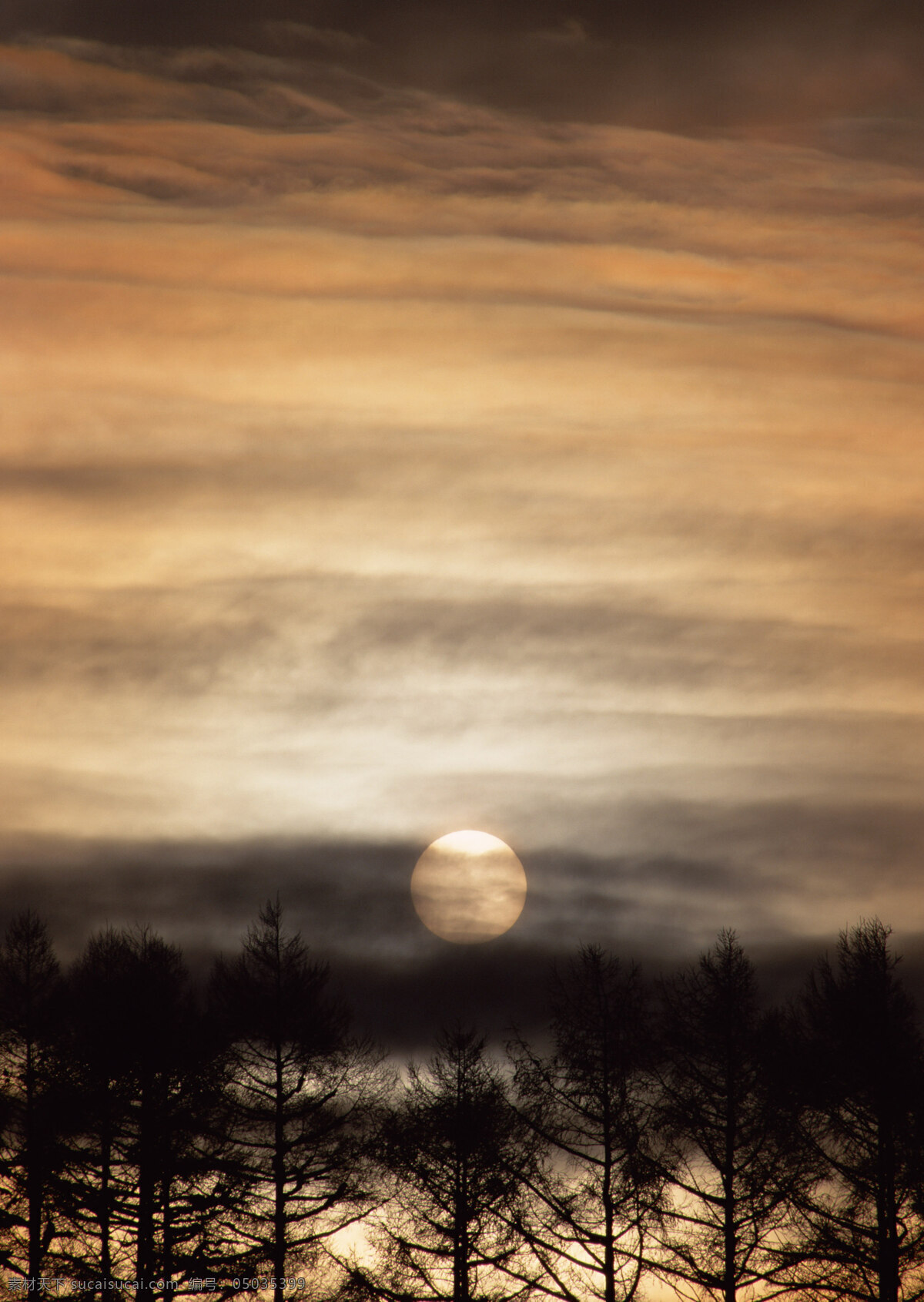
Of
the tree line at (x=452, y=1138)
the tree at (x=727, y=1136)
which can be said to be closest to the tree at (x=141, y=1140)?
the tree line at (x=452, y=1138)

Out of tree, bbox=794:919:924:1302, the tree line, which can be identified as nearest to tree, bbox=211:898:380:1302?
the tree line

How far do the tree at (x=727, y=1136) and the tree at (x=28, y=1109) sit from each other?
16.3 meters

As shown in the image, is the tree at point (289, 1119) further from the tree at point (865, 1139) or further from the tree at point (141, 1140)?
the tree at point (865, 1139)

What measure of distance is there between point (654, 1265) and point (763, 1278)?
2.37 meters

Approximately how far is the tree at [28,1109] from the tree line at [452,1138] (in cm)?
6

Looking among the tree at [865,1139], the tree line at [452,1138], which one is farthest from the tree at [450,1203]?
the tree at [865,1139]

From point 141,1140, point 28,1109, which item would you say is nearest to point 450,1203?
point 141,1140

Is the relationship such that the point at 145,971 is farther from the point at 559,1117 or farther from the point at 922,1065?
the point at 922,1065

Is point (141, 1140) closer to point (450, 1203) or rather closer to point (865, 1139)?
point (450, 1203)

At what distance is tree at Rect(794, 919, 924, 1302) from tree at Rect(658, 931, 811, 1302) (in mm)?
763

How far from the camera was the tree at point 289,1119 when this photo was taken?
100 feet

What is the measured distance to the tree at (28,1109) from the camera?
3309cm

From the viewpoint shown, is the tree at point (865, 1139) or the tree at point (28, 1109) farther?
the tree at point (28, 1109)

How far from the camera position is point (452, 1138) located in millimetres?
34219
